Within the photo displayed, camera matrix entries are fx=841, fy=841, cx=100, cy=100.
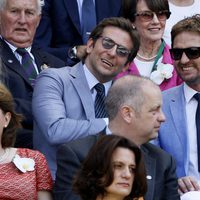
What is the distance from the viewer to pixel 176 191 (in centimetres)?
548

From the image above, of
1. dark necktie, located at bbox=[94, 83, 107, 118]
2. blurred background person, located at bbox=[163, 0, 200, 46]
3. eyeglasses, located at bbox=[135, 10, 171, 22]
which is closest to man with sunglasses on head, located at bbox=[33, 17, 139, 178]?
dark necktie, located at bbox=[94, 83, 107, 118]

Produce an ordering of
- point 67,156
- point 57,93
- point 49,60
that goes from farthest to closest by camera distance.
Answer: point 49,60 → point 57,93 → point 67,156

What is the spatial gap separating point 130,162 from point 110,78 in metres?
1.66

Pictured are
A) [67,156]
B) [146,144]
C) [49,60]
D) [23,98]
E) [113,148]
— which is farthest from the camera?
[49,60]

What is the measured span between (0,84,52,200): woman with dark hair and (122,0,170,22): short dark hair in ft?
6.79

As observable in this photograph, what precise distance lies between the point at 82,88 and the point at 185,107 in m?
0.89

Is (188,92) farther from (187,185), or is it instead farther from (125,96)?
(125,96)

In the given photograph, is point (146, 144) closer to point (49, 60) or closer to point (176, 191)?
point (176, 191)

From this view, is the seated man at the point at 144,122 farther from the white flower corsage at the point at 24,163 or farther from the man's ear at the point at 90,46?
the man's ear at the point at 90,46

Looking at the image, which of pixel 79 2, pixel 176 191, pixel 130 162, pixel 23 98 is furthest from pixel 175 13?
pixel 130 162

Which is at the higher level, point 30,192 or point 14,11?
point 14,11

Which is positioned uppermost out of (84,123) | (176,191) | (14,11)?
(14,11)

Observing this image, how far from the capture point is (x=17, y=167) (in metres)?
5.32

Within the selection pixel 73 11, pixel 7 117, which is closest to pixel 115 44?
pixel 7 117
